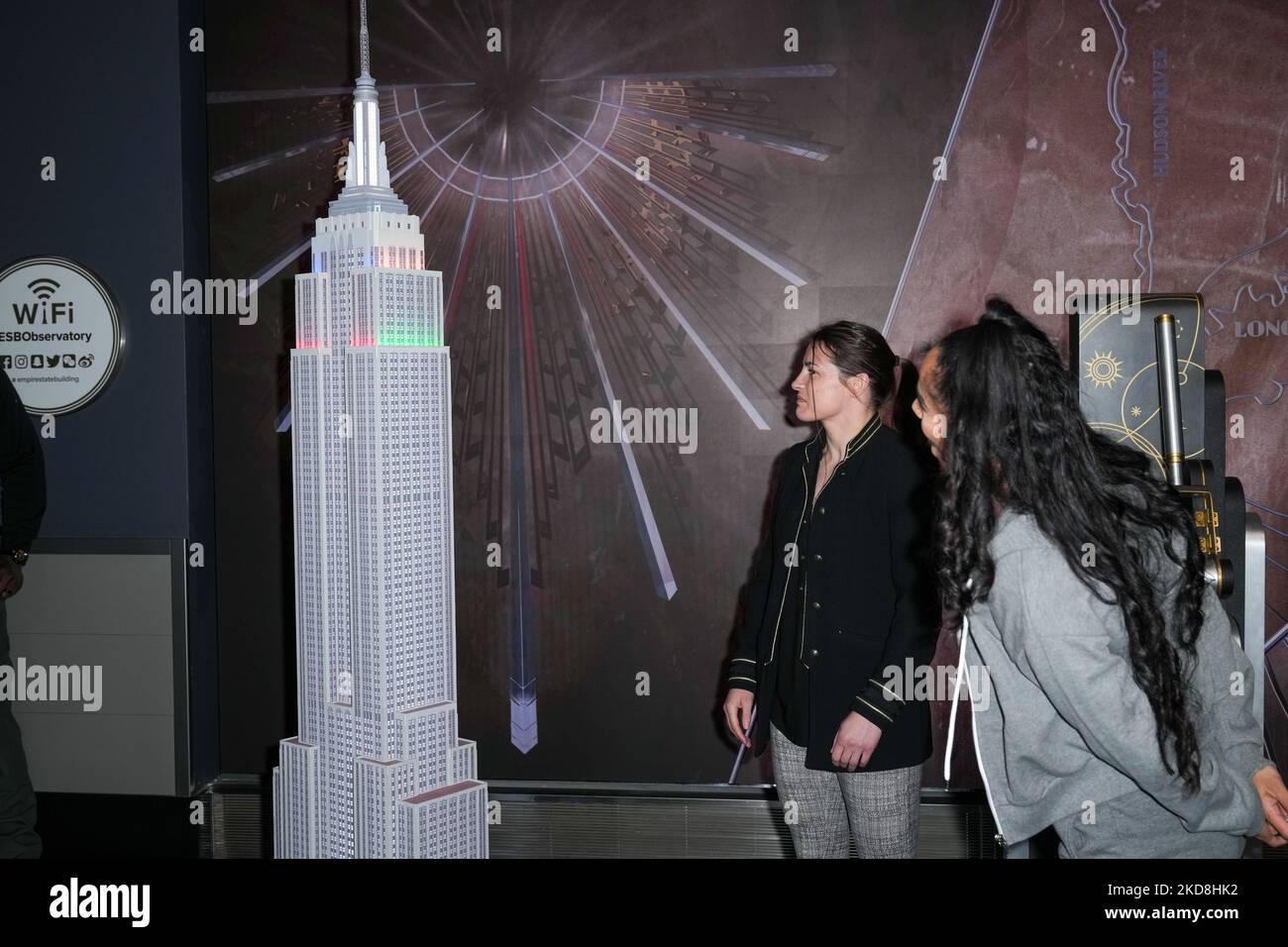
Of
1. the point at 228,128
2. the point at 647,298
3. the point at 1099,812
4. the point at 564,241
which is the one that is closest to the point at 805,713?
the point at 1099,812

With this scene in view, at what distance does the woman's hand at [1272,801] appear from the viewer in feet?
5.08

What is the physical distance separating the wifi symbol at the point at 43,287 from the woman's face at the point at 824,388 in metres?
2.91

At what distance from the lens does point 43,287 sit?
12.2 ft

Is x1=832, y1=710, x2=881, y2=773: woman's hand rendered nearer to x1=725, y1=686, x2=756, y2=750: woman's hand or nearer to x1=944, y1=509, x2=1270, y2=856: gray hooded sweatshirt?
x1=725, y1=686, x2=756, y2=750: woman's hand

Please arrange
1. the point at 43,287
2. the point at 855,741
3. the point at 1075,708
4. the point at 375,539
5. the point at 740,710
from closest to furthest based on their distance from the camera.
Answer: the point at 1075,708 → the point at 855,741 → the point at 740,710 → the point at 375,539 → the point at 43,287

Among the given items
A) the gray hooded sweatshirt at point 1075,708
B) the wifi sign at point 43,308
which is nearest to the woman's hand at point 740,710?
the gray hooded sweatshirt at point 1075,708

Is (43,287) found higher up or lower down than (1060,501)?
higher up

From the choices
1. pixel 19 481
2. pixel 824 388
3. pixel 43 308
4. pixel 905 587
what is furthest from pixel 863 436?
pixel 43 308

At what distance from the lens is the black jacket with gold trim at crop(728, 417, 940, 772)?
2189 millimetres

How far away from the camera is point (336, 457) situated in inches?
105

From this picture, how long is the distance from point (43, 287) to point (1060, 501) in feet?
12.0

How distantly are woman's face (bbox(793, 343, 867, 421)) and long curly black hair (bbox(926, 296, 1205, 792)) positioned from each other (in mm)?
742

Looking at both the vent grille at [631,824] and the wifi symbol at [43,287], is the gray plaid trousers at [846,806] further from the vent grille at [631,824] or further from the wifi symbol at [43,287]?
the wifi symbol at [43,287]

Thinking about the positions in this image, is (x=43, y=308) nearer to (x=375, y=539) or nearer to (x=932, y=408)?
(x=375, y=539)
